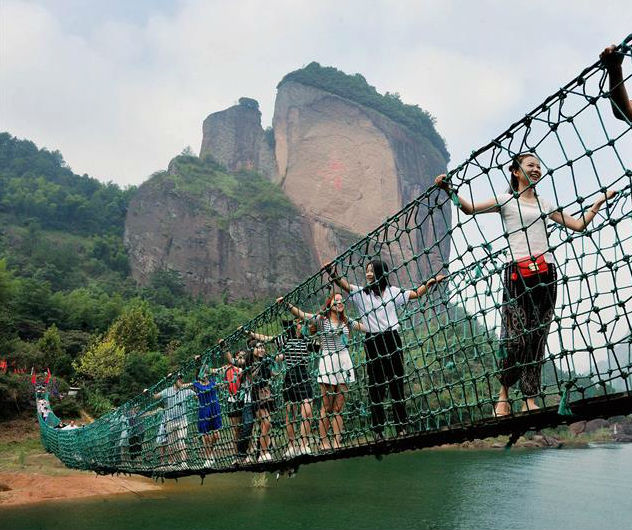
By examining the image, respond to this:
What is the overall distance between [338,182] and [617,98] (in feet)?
127

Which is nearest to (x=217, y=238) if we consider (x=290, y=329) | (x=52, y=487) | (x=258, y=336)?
(x=52, y=487)

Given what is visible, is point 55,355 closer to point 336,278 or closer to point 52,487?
point 52,487

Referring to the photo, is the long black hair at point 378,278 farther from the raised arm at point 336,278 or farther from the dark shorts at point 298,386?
the dark shorts at point 298,386

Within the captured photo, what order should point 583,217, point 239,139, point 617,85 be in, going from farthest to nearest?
point 239,139 → point 583,217 → point 617,85

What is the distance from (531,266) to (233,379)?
2329mm

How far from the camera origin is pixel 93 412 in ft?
52.0

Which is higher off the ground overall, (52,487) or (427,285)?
(427,285)

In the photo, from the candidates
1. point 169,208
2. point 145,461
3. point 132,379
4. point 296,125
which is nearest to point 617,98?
point 145,461

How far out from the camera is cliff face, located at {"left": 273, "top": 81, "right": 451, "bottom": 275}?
1542 inches

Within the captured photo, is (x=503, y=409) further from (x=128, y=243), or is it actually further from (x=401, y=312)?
(x=128, y=243)

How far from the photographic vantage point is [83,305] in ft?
77.2

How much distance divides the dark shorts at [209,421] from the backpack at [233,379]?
0.78ft

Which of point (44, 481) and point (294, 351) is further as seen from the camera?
point (44, 481)

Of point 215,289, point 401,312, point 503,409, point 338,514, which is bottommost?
point 338,514
